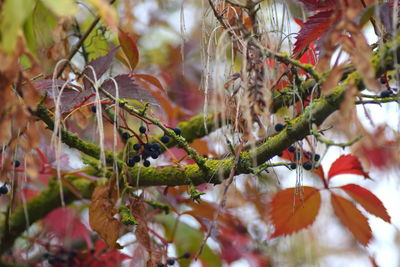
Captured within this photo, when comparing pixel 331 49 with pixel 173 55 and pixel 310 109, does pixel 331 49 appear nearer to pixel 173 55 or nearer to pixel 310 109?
pixel 310 109

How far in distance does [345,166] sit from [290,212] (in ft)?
0.54

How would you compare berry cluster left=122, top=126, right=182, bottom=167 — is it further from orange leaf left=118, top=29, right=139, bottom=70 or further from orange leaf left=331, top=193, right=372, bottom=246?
orange leaf left=331, top=193, right=372, bottom=246

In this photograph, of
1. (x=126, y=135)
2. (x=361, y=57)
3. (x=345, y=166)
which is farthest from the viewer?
(x=345, y=166)

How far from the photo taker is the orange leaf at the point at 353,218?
1188mm

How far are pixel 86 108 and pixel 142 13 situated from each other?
3.32 feet

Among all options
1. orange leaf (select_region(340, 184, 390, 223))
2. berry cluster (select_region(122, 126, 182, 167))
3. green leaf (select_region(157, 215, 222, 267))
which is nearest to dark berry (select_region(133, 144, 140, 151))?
berry cluster (select_region(122, 126, 182, 167))

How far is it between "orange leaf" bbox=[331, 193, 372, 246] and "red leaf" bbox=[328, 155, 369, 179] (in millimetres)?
65

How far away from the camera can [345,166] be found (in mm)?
1262

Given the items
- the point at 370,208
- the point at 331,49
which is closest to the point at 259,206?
Result: the point at 370,208

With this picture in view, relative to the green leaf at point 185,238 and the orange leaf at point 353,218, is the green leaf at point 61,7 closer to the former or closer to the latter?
the orange leaf at point 353,218

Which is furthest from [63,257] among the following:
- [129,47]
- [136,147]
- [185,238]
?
[129,47]

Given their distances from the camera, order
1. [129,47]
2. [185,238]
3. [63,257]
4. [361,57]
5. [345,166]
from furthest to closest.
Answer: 1. [185,238]
2. [63,257]
3. [345,166]
4. [129,47]
5. [361,57]

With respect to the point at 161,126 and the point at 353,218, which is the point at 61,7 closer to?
the point at 161,126

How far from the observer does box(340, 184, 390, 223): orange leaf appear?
1.16 meters
